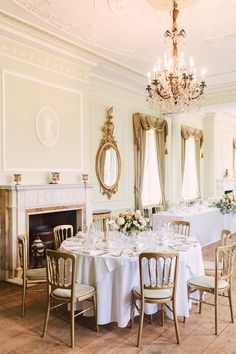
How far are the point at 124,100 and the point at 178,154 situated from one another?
2.70m

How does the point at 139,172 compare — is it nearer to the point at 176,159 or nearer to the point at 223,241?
the point at 176,159

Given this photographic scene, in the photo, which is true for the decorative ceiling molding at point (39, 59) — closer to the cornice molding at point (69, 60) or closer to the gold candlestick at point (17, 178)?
the cornice molding at point (69, 60)

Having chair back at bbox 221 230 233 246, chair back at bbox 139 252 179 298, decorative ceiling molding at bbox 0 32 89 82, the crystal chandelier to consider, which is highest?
decorative ceiling molding at bbox 0 32 89 82

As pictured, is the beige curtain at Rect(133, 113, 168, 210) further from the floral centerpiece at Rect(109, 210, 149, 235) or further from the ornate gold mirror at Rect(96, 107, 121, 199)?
the floral centerpiece at Rect(109, 210, 149, 235)

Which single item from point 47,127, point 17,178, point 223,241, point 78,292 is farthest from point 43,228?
point 223,241

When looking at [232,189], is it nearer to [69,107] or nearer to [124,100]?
[124,100]

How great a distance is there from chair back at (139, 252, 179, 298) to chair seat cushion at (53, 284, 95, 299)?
1.93ft

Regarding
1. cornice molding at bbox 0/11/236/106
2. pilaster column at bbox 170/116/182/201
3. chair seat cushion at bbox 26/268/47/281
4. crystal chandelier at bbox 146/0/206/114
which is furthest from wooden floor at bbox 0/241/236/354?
pilaster column at bbox 170/116/182/201

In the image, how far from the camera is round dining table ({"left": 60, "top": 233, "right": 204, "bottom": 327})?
143 inches

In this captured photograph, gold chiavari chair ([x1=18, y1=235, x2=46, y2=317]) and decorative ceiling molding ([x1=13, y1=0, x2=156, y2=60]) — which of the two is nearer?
gold chiavari chair ([x1=18, y1=235, x2=46, y2=317])

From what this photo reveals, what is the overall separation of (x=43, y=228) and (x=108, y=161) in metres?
2.62

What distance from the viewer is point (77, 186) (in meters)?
6.46

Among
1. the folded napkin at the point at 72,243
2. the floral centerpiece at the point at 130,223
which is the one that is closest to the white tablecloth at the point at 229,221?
the floral centerpiece at the point at 130,223

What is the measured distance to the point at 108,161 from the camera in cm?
815
